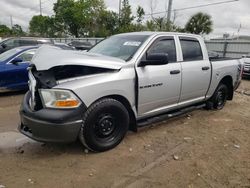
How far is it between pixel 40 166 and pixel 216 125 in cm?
355

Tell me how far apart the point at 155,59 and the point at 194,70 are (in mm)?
1354

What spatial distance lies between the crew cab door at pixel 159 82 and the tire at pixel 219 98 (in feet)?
5.56

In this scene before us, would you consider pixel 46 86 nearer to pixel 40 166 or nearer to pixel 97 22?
pixel 40 166

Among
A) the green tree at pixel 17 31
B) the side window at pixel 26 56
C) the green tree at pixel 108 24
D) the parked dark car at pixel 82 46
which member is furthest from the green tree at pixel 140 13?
the green tree at pixel 17 31

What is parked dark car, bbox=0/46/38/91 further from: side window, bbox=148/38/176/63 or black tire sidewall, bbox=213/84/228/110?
black tire sidewall, bbox=213/84/228/110

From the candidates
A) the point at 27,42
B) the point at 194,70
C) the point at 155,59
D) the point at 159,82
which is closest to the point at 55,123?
the point at 155,59

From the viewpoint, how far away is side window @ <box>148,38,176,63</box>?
438 cm

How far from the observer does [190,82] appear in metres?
4.92

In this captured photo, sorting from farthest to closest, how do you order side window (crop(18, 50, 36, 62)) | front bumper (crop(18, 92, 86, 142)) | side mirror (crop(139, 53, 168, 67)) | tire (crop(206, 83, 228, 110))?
1. side window (crop(18, 50, 36, 62))
2. tire (crop(206, 83, 228, 110))
3. side mirror (crop(139, 53, 168, 67))
4. front bumper (crop(18, 92, 86, 142))

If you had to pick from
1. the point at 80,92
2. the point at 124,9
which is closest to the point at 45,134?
the point at 80,92

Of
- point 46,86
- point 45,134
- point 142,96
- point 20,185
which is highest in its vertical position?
point 46,86

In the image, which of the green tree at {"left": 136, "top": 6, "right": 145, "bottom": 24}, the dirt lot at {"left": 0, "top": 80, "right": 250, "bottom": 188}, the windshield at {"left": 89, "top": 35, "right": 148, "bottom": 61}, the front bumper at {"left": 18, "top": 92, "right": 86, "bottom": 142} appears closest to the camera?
the dirt lot at {"left": 0, "top": 80, "right": 250, "bottom": 188}

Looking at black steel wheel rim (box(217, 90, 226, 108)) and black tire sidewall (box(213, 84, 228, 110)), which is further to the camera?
black steel wheel rim (box(217, 90, 226, 108))

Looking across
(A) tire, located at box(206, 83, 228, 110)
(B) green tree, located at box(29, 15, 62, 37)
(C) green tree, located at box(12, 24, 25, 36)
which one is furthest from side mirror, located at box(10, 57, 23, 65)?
(C) green tree, located at box(12, 24, 25, 36)
